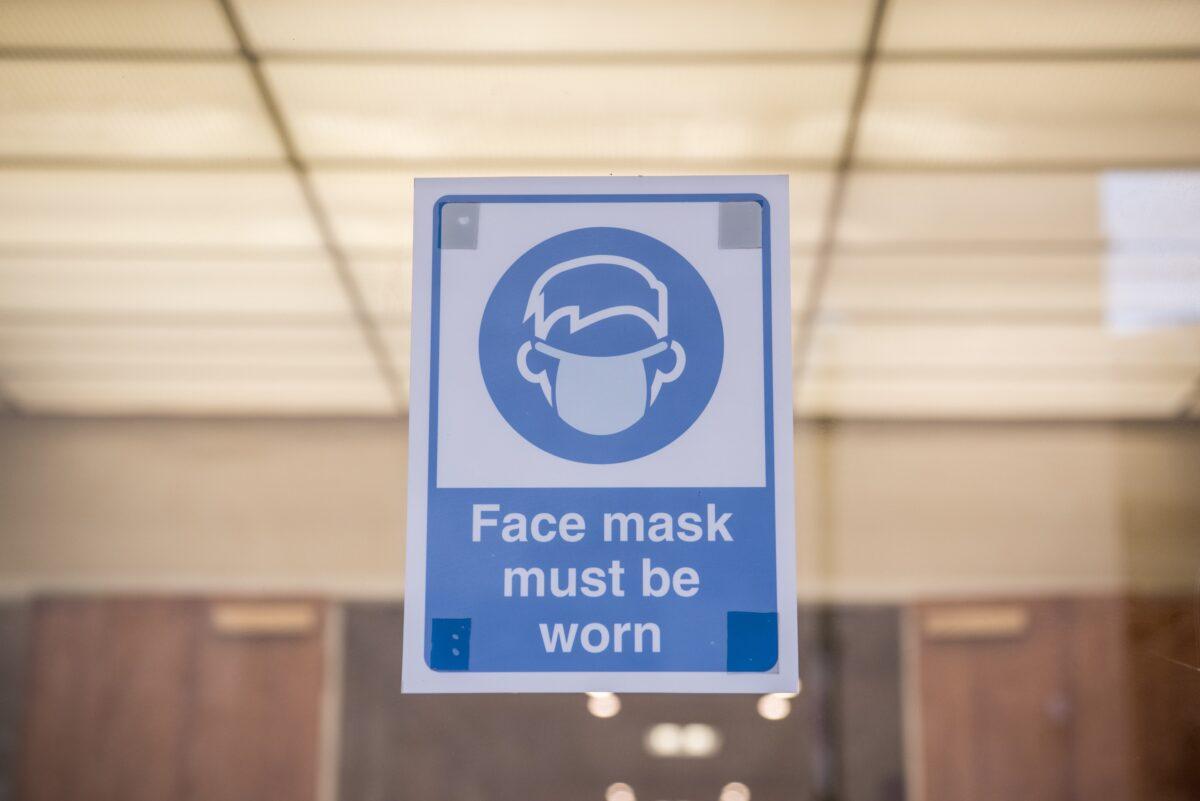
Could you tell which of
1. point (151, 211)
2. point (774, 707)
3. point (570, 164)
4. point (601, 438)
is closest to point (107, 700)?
point (151, 211)

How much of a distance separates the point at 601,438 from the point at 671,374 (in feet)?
0.41

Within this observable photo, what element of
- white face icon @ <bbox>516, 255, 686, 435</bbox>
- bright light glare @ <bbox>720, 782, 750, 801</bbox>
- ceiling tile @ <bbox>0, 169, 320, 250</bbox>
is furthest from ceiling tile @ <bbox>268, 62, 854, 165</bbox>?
bright light glare @ <bbox>720, 782, 750, 801</bbox>

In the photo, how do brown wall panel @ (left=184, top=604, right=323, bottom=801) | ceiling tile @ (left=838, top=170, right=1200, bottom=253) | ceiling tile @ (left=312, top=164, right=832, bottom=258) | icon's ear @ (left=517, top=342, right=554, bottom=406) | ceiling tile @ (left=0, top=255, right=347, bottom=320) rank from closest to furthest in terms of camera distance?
1. icon's ear @ (left=517, top=342, right=554, bottom=406)
2. ceiling tile @ (left=312, top=164, right=832, bottom=258)
3. ceiling tile @ (left=838, top=170, right=1200, bottom=253)
4. ceiling tile @ (left=0, top=255, right=347, bottom=320)
5. brown wall panel @ (left=184, top=604, right=323, bottom=801)

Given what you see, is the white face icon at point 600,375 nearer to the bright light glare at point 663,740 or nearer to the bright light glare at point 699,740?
the bright light glare at point 663,740

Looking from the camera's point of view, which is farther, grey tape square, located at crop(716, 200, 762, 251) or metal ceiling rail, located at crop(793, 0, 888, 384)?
metal ceiling rail, located at crop(793, 0, 888, 384)

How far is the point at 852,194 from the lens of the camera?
3.58 meters

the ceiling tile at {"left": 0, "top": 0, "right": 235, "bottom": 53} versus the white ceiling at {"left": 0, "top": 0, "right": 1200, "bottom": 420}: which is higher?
the ceiling tile at {"left": 0, "top": 0, "right": 235, "bottom": 53}

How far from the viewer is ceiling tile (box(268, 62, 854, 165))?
3.09 m

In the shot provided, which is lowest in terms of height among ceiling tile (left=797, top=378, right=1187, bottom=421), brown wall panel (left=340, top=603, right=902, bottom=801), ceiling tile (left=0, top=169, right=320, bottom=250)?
brown wall panel (left=340, top=603, right=902, bottom=801)

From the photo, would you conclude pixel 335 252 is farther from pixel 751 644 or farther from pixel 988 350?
pixel 751 644

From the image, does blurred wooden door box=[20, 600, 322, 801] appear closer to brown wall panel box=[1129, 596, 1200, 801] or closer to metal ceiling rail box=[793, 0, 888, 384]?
metal ceiling rail box=[793, 0, 888, 384]

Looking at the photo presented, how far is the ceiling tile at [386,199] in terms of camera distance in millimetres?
3188

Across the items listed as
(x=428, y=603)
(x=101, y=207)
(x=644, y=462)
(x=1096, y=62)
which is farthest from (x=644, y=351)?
(x=101, y=207)

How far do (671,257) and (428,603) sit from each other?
1.84ft
